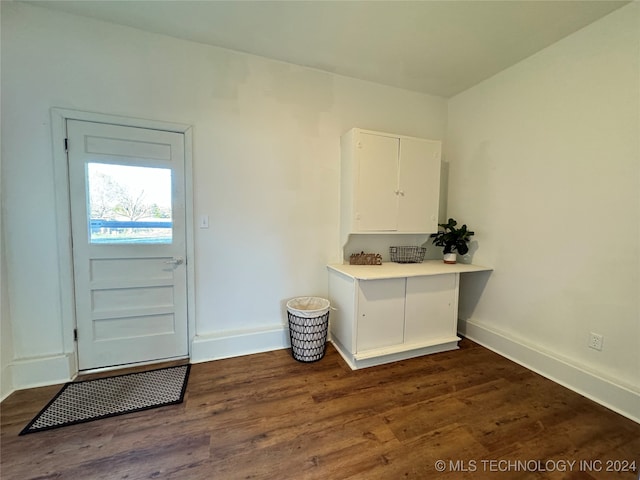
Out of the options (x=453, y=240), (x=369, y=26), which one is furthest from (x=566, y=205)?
(x=369, y=26)

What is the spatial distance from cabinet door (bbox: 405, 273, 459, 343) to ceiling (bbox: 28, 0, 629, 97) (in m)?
1.97

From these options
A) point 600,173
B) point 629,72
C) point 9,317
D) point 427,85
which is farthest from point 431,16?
point 9,317

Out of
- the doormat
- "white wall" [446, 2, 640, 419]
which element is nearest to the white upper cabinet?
"white wall" [446, 2, 640, 419]

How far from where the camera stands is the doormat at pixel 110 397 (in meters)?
1.56

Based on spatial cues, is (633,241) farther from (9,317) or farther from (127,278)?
(9,317)

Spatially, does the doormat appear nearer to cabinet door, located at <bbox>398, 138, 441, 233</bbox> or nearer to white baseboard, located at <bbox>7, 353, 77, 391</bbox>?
white baseboard, located at <bbox>7, 353, 77, 391</bbox>

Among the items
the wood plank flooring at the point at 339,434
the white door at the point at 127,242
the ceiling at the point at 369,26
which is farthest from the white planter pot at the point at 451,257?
the white door at the point at 127,242

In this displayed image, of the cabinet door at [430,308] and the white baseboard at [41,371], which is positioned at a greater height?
the cabinet door at [430,308]

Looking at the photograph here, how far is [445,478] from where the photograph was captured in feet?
4.06

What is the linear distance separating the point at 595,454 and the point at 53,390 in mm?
3416

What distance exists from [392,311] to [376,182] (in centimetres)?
120

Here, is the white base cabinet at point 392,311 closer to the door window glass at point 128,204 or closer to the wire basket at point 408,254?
the wire basket at point 408,254

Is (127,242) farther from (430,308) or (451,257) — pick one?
(451,257)

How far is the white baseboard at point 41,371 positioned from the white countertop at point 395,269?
2217 millimetres
